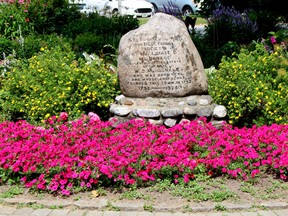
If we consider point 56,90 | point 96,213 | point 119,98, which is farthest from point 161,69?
point 96,213

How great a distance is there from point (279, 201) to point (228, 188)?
21.6 inches

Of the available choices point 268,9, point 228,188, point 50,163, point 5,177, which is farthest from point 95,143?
point 268,9

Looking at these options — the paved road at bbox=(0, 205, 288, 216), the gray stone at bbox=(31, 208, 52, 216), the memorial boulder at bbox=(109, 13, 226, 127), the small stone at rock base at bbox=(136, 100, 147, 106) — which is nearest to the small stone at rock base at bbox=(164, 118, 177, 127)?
the memorial boulder at bbox=(109, 13, 226, 127)

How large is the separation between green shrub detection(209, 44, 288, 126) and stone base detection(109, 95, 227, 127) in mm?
204

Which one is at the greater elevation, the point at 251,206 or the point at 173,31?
the point at 173,31

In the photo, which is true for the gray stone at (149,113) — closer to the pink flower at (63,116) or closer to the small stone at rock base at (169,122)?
the small stone at rock base at (169,122)

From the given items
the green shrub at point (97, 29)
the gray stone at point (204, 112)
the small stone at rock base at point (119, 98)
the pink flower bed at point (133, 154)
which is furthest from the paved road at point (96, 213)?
the green shrub at point (97, 29)

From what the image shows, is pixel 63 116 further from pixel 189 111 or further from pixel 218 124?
pixel 218 124

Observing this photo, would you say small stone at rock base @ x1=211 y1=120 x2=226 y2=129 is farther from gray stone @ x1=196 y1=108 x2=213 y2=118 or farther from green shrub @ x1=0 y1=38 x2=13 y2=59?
green shrub @ x1=0 y1=38 x2=13 y2=59

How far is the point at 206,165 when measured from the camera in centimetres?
559

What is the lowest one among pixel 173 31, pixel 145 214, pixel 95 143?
pixel 145 214

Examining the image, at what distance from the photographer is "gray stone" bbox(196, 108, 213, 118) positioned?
713 cm

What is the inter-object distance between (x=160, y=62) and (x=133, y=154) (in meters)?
2.17

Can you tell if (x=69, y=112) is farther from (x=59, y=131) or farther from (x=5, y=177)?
(x=5, y=177)
